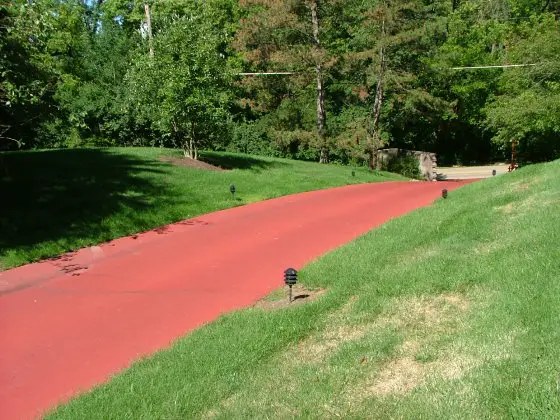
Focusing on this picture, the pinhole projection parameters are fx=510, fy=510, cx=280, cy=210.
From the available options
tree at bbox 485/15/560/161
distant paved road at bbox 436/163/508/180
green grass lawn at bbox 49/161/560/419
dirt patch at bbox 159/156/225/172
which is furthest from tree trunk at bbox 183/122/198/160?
distant paved road at bbox 436/163/508/180

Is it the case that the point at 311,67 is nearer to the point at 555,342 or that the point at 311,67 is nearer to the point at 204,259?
the point at 204,259

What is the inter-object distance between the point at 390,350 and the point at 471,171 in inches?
1408

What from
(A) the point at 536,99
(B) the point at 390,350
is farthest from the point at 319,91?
(B) the point at 390,350

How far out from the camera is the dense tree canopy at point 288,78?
17328mm

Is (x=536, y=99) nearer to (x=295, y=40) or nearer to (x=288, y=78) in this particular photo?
(x=295, y=40)

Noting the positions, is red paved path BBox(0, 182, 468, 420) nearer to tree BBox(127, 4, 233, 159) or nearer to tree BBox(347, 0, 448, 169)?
tree BBox(127, 4, 233, 159)

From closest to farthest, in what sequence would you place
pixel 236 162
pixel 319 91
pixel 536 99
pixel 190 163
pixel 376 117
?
pixel 190 163
pixel 536 99
pixel 236 162
pixel 319 91
pixel 376 117

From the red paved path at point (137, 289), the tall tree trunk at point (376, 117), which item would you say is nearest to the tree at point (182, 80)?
the red paved path at point (137, 289)

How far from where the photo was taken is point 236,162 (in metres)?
21.0

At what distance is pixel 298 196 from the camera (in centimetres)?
1597

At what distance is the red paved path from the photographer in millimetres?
5906

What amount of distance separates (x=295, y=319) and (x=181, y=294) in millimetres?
2403

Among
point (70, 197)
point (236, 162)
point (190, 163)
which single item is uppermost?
point (190, 163)

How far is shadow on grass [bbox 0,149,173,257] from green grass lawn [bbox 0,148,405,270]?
0.06ft
